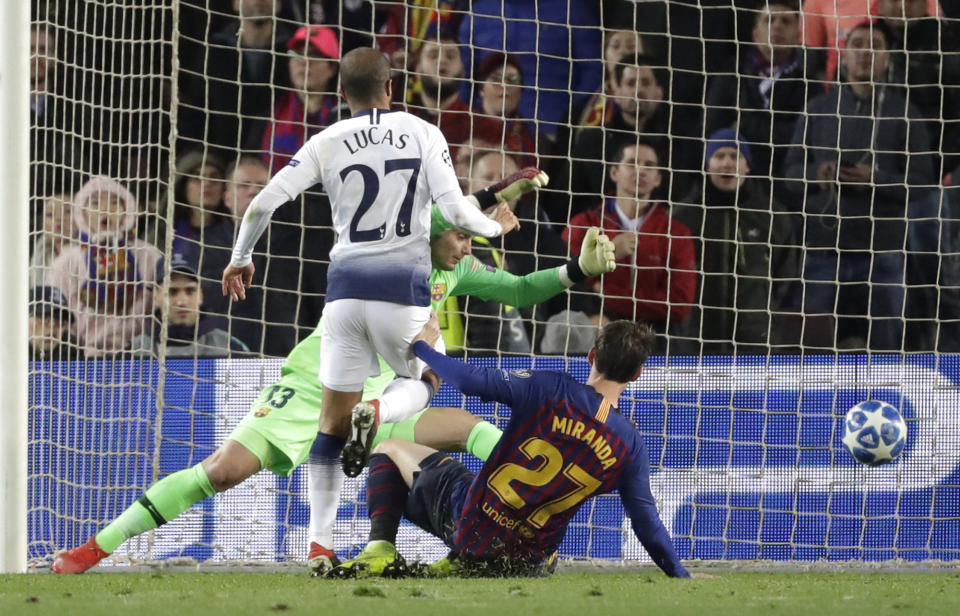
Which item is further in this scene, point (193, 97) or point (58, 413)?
point (193, 97)

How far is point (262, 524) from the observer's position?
6.91m

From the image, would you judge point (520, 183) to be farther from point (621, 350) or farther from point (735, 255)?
point (735, 255)

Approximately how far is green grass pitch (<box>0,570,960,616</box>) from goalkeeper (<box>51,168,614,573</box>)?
29 cm

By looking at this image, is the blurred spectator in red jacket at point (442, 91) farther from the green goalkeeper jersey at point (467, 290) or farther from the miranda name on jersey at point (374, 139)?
the miranda name on jersey at point (374, 139)

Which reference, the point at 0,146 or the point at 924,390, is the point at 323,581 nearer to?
the point at 0,146

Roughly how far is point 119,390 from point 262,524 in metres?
0.99

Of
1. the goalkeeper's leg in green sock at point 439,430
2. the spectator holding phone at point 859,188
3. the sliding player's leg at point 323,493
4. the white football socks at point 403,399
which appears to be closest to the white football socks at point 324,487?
the sliding player's leg at point 323,493

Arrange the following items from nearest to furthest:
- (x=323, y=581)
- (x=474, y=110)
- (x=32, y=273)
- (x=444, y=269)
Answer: (x=323, y=581) → (x=444, y=269) → (x=32, y=273) → (x=474, y=110)

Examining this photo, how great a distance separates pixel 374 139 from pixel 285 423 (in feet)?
4.71

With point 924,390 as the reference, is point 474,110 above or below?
above

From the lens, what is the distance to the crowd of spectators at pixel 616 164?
25.9 ft

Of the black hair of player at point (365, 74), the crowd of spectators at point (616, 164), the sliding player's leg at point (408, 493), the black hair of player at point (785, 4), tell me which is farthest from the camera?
the black hair of player at point (785, 4)

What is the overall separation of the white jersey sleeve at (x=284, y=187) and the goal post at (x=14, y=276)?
5.09 ft

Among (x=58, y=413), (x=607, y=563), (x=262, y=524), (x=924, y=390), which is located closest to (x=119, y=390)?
(x=58, y=413)
